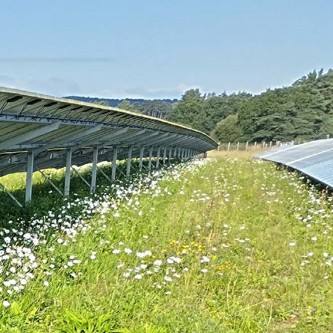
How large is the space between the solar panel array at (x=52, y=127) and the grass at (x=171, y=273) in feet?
4.00

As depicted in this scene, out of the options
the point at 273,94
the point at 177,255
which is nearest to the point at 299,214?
the point at 177,255

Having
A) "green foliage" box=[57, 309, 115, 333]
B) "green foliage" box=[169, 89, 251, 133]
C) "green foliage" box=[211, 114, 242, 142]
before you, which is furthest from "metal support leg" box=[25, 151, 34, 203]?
"green foliage" box=[169, 89, 251, 133]

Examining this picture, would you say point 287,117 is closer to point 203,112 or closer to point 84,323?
point 203,112

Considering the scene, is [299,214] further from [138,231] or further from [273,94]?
[273,94]

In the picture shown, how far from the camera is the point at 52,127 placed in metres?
6.78

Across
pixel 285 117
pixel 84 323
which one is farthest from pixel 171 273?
pixel 285 117

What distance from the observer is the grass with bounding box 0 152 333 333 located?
407 cm

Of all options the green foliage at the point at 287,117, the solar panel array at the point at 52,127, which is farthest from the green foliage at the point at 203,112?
the solar panel array at the point at 52,127

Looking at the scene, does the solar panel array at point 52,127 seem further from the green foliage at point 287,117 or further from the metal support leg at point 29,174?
the green foliage at point 287,117

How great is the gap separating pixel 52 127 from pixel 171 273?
2.78 meters

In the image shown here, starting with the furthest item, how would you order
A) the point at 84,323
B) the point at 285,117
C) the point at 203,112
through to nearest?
1. the point at 203,112
2. the point at 285,117
3. the point at 84,323

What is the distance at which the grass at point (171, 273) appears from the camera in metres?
4.07

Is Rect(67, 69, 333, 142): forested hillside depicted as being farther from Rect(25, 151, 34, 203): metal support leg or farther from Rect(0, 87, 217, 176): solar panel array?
Rect(25, 151, 34, 203): metal support leg

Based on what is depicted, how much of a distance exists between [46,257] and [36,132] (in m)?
2.29
